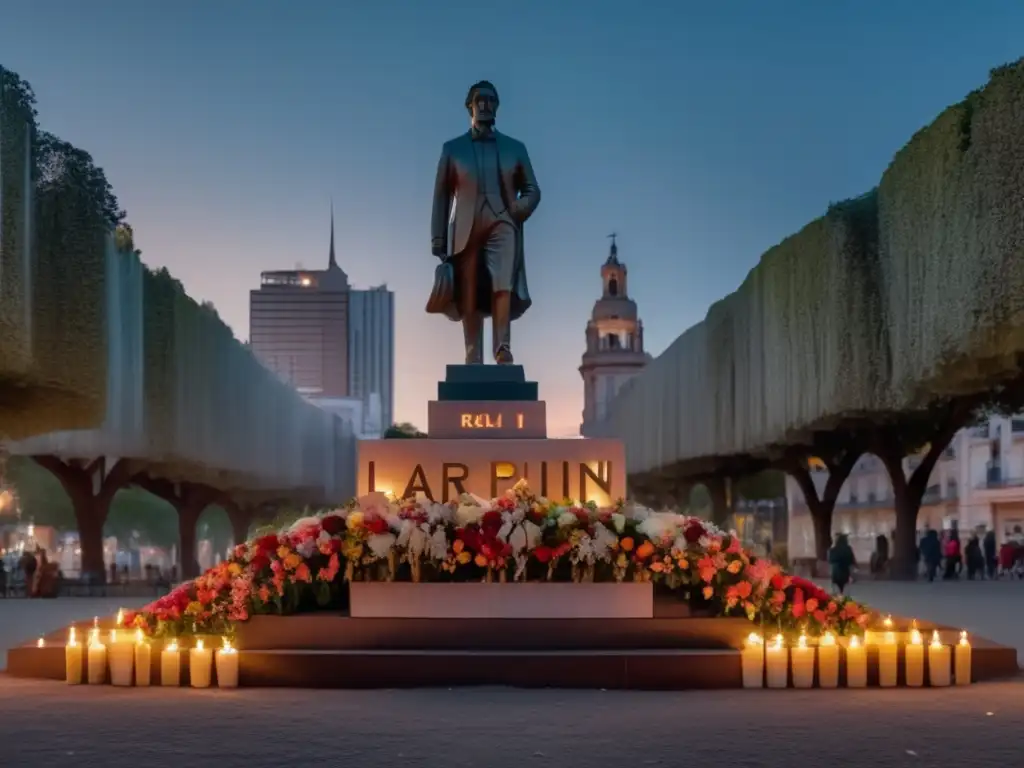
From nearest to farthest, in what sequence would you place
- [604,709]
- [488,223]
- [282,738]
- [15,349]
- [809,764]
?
1. [809,764]
2. [282,738]
3. [604,709]
4. [488,223]
5. [15,349]

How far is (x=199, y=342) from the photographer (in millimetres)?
39625

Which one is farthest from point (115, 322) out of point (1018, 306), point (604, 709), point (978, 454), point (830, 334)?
point (978, 454)

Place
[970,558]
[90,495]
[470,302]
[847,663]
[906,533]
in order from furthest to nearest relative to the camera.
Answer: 1. [970,558]
2. [90,495]
3. [906,533]
4. [470,302]
5. [847,663]

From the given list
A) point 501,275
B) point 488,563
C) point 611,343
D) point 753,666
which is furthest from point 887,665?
point 611,343

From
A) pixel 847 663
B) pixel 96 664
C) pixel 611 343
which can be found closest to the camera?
pixel 847 663

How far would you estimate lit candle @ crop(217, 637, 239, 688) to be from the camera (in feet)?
36.4

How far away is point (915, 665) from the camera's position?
1118cm

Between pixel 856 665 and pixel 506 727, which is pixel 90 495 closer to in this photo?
pixel 856 665

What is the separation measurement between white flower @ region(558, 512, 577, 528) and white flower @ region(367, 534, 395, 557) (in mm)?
1491

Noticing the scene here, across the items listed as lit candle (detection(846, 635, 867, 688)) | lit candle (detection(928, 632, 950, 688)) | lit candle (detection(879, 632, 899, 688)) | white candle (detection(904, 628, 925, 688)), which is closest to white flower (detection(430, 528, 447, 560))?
lit candle (detection(846, 635, 867, 688))

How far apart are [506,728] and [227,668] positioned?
3.12 meters

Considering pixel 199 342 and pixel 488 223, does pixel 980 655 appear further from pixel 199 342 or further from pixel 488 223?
pixel 199 342

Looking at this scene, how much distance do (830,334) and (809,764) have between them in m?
24.9

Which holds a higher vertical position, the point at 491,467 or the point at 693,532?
the point at 491,467
